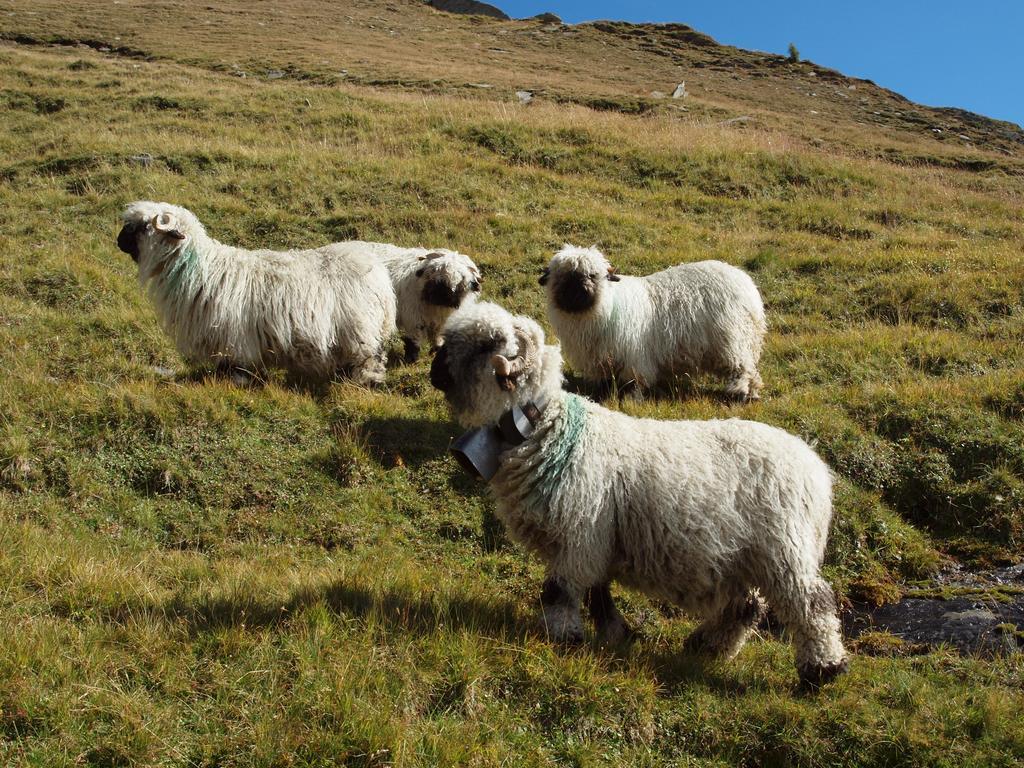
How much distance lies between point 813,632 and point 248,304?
23.9ft

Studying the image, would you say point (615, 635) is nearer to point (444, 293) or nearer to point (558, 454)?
point (558, 454)

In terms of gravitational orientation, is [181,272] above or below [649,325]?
below

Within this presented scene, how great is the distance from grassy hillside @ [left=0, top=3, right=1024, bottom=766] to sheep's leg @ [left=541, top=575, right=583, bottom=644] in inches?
4.8

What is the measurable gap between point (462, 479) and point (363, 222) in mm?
8936

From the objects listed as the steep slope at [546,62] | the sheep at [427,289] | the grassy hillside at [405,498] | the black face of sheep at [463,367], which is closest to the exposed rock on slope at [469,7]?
the steep slope at [546,62]

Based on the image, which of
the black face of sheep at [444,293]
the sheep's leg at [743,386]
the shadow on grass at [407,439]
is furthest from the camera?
the black face of sheep at [444,293]

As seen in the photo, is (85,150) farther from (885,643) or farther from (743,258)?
(885,643)

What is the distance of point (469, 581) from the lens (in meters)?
6.47

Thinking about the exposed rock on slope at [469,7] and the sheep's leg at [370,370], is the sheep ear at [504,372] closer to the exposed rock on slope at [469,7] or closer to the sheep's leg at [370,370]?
the sheep's leg at [370,370]

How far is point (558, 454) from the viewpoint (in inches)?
211

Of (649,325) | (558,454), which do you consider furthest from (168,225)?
(558,454)

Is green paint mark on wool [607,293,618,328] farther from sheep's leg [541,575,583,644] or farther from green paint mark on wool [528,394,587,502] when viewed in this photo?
sheep's leg [541,575,583,644]

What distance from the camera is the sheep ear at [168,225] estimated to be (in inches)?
371

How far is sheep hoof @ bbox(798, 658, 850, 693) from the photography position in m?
5.17
